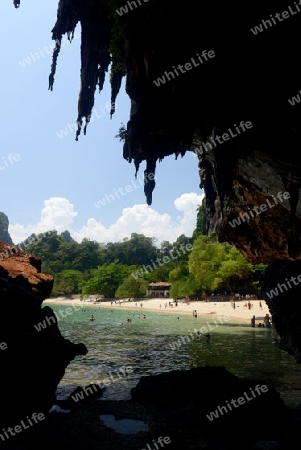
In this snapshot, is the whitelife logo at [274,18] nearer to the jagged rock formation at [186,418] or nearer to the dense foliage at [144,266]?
the jagged rock formation at [186,418]

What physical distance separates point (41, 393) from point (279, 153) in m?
12.6

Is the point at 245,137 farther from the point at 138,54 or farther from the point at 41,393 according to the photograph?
the point at 41,393

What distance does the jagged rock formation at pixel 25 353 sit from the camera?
28.6 ft

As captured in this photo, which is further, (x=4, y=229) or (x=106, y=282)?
(x=4, y=229)

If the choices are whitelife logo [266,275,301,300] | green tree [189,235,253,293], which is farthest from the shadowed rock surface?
green tree [189,235,253,293]

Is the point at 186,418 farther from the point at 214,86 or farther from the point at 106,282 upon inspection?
the point at 106,282

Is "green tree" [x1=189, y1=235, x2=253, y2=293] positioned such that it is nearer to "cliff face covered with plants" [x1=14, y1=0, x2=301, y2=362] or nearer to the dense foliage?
the dense foliage

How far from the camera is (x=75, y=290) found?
99.4 metres

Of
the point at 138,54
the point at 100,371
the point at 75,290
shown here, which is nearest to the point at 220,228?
the point at 100,371

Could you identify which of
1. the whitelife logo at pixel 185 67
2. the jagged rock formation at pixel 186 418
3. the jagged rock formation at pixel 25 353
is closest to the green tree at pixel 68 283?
the jagged rock formation at pixel 25 353

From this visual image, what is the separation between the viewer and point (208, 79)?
36.0 ft

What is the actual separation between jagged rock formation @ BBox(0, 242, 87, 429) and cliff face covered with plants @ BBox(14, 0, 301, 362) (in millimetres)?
8385

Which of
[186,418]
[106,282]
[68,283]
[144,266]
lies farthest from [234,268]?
[68,283]

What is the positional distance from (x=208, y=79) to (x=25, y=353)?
11.3 metres
